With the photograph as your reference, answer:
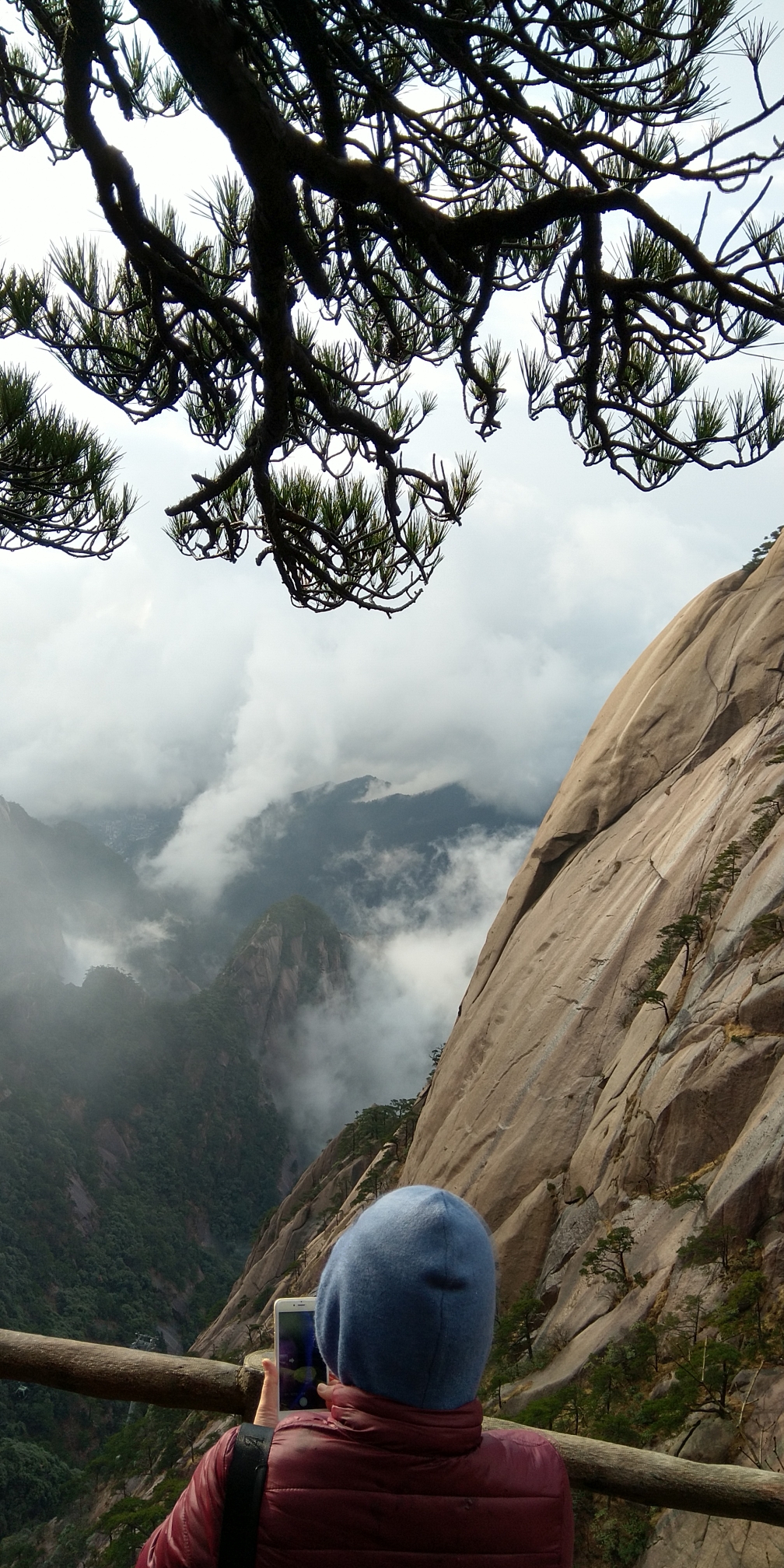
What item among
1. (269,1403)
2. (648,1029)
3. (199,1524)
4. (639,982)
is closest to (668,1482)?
(269,1403)

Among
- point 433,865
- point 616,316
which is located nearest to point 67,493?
point 616,316

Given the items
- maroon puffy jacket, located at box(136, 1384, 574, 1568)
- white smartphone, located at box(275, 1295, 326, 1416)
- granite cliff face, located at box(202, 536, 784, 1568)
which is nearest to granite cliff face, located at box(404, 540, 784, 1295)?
granite cliff face, located at box(202, 536, 784, 1568)

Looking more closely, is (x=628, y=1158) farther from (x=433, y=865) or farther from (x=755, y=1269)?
Result: (x=433, y=865)

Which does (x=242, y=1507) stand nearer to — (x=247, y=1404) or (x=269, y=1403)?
(x=269, y=1403)

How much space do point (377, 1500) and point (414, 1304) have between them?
0.69 feet

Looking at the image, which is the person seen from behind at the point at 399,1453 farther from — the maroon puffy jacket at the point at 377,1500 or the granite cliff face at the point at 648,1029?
the granite cliff face at the point at 648,1029

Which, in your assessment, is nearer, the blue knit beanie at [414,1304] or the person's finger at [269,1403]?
the blue knit beanie at [414,1304]

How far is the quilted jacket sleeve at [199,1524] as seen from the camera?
0.93 meters

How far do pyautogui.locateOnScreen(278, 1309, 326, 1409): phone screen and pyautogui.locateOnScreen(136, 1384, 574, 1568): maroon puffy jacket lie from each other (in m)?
0.47

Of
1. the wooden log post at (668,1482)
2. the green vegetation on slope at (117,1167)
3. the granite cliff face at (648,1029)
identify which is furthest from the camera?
the green vegetation on slope at (117,1167)

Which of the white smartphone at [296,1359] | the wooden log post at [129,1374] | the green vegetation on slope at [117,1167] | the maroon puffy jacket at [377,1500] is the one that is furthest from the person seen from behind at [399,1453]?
the green vegetation on slope at [117,1167]

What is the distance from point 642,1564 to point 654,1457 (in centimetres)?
246

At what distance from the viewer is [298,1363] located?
1.45 metres

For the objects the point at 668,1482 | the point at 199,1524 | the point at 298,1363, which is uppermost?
the point at 199,1524
